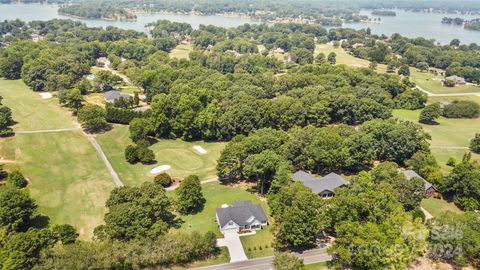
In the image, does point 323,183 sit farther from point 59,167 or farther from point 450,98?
point 450,98

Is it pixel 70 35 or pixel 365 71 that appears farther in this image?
pixel 70 35

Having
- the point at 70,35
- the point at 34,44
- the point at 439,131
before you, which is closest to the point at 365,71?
the point at 439,131

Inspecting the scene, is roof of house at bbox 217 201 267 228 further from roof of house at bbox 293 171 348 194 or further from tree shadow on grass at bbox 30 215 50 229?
tree shadow on grass at bbox 30 215 50 229

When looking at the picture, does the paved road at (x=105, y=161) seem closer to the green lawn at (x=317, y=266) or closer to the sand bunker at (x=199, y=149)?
the sand bunker at (x=199, y=149)

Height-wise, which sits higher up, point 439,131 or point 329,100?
point 329,100

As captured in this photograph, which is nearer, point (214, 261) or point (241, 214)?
point (214, 261)

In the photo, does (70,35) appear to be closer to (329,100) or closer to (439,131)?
(329,100)

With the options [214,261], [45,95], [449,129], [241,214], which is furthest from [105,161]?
[449,129]

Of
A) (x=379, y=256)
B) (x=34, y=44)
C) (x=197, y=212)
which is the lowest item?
(x=197, y=212)
